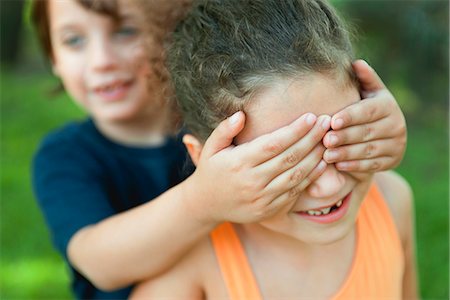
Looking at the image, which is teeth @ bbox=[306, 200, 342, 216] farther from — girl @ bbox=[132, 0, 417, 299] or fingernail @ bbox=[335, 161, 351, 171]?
fingernail @ bbox=[335, 161, 351, 171]

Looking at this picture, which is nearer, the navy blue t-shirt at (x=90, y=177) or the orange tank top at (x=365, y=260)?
the orange tank top at (x=365, y=260)

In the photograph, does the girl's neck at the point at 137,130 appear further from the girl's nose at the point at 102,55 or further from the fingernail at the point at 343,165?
the fingernail at the point at 343,165

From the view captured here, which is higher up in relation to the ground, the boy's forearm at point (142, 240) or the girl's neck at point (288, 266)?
the boy's forearm at point (142, 240)

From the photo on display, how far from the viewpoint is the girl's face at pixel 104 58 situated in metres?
2.04

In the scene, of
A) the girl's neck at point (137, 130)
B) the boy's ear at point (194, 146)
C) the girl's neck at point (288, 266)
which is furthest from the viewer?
the girl's neck at point (137, 130)

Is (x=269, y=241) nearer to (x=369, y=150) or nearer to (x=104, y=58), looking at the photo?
(x=369, y=150)

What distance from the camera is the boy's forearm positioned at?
1496mm

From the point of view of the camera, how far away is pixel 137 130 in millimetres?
2260

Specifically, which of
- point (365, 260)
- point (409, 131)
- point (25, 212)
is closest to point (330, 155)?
point (365, 260)

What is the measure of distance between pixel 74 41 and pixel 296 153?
1084 mm

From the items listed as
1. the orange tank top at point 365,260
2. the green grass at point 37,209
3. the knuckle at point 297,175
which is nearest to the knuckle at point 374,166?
the knuckle at point 297,175

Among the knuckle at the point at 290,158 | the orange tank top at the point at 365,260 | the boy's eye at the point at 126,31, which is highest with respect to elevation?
the knuckle at the point at 290,158

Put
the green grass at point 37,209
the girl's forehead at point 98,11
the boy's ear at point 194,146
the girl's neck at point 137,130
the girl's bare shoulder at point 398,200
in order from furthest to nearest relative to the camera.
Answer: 1. the green grass at point 37,209
2. the girl's neck at point 137,130
3. the girl's forehead at point 98,11
4. the girl's bare shoulder at point 398,200
5. the boy's ear at point 194,146

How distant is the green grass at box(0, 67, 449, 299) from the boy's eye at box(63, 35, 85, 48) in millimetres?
1398
